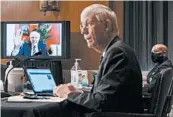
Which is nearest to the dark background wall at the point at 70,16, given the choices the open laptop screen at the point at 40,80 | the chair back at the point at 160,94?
the open laptop screen at the point at 40,80

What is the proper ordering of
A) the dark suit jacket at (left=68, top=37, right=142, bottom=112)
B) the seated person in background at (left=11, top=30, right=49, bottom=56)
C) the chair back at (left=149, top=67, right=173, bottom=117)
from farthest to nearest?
the seated person in background at (left=11, top=30, right=49, bottom=56) < the chair back at (left=149, top=67, right=173, bottom=117) < the dark suit jacket at (left=68, top=37, right=142, bottom=112)

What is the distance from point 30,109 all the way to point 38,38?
2.29 metres

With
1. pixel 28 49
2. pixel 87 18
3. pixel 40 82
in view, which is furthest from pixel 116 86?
pixel 28 49

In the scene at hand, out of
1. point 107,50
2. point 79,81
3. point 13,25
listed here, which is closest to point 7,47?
point 13,25

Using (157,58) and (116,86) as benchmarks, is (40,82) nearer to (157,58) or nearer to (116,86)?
(116,86)

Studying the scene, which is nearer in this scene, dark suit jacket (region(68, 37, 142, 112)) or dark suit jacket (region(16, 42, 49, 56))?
dark suit jacket (region(68, 37, 142, 112))

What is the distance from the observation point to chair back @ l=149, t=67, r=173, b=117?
2.04 metres

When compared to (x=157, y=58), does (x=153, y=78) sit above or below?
below

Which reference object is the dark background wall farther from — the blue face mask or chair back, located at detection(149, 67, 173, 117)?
chair back, located at detection(149, 67, 173, 117)

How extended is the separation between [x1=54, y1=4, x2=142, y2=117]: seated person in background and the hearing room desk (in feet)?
0.22

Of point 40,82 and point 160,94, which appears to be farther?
point 40,82

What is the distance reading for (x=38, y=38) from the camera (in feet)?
13.1

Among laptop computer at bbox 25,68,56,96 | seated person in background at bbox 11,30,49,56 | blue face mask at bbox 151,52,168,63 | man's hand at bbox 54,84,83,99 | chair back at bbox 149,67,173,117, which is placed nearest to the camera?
man's hand at bbox 54,84,83,99

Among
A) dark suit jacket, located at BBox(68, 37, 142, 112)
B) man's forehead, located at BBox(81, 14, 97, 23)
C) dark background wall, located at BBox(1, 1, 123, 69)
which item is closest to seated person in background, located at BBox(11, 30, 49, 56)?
dark background wall, located at BBox(1, 1, 123, 69)
